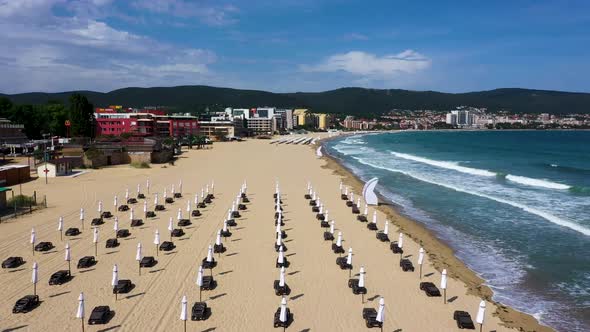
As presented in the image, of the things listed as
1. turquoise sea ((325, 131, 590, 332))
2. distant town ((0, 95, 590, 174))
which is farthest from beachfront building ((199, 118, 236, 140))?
turquoise sea ((325, 131, 590, 332))

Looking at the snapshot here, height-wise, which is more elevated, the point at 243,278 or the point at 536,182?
the point at 243,278

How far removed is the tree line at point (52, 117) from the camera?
253 feet

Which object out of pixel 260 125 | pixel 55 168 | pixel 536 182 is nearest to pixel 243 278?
pixel 55 168

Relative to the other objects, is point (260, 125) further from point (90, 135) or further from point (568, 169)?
point (568, 169)

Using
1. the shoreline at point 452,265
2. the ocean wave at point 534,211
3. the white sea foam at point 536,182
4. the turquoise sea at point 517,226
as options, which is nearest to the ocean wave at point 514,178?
the white sea foam at point 536,182

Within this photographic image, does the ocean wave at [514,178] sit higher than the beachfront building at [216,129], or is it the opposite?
the beachfront building at [216,129]

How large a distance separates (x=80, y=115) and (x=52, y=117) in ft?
48.2

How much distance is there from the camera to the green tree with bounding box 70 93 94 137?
3012 inches


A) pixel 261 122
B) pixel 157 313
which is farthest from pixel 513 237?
pixel 261 122

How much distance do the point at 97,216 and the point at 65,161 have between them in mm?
22413

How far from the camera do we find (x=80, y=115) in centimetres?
7762

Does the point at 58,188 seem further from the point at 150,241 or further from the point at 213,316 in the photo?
the point at 213,316

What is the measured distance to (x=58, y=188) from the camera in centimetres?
3800

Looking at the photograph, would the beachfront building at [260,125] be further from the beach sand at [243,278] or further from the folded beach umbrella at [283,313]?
the folded beach umbrella at [283,313]
